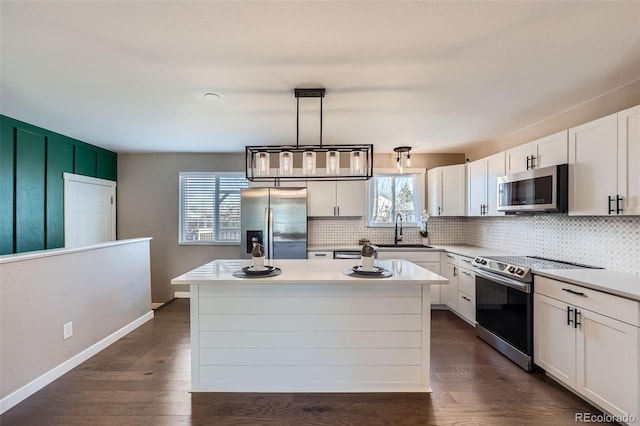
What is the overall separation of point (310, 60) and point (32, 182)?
3600 mm

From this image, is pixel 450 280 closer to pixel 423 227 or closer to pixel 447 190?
pixel 423 227

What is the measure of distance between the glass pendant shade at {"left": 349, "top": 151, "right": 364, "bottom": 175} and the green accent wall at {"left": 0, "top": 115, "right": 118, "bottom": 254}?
364 centimetres

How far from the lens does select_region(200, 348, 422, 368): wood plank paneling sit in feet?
7.36

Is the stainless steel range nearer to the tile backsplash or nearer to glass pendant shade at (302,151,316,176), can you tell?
the tile backsplash

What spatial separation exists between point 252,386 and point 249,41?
2.44 metres

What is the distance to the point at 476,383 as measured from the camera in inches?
92.9

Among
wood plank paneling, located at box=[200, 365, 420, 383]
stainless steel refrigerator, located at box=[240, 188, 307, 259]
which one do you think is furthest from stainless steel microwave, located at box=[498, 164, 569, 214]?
stainless steel refrigerator, located at box=[240, 188, 307, 259]

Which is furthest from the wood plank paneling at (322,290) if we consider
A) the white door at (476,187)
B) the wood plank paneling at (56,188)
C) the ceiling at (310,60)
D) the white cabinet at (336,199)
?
the wood plank paneling at (56,188)

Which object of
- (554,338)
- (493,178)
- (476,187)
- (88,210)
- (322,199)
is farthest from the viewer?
(322,199)

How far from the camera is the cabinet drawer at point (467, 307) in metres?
3.46

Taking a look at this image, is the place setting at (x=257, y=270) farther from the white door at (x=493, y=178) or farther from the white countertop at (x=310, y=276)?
the white door at (x=493, y=178)

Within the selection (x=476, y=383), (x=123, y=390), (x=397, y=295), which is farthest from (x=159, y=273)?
(x=476, y=383)

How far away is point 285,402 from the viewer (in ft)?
6.97

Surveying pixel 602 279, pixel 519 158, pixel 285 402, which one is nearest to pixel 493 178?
pixel 519 158
